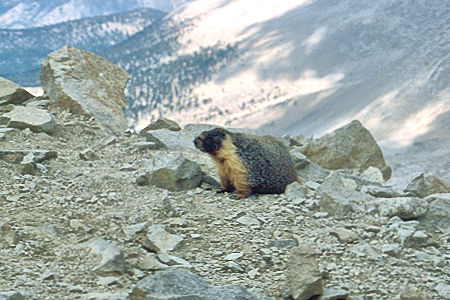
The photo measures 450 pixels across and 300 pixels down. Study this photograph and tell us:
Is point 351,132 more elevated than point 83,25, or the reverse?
point 83,25

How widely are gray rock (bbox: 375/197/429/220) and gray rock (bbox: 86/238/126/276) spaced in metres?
3.23

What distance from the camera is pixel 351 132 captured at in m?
9.38

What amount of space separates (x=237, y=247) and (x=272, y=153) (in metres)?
2.16

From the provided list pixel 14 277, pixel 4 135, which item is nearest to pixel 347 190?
pixel 14 277

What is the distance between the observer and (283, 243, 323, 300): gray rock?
410cm

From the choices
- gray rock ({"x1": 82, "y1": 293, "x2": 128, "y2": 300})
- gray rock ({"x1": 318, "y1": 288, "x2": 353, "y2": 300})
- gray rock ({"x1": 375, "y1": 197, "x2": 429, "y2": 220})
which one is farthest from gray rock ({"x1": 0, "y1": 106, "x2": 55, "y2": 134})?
gray rock ({"x1": 318, "y1": 288, "x2": 353, "y2": 300})

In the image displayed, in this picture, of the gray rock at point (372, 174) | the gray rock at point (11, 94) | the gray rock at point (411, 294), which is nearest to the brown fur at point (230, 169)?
the gray rock at point (411, 294)

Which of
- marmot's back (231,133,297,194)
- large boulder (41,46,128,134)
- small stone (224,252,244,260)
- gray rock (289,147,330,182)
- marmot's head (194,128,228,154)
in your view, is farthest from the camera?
large boulder (41,46,128,134)

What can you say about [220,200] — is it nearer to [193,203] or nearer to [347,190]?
[193,203]

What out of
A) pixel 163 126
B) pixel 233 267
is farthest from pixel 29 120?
pixel 233 267

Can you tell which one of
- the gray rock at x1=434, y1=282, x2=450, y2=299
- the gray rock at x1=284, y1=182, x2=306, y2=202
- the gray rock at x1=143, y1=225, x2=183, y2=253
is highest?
the gray rock at x1=143, y1=225, x2=183, y2=253

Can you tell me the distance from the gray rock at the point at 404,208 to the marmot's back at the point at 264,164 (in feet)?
4.60

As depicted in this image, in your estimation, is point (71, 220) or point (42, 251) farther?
point (71, 220)

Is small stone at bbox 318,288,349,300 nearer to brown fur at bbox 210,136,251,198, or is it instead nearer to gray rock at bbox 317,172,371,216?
gray rock at bbox 317,172,371,216
